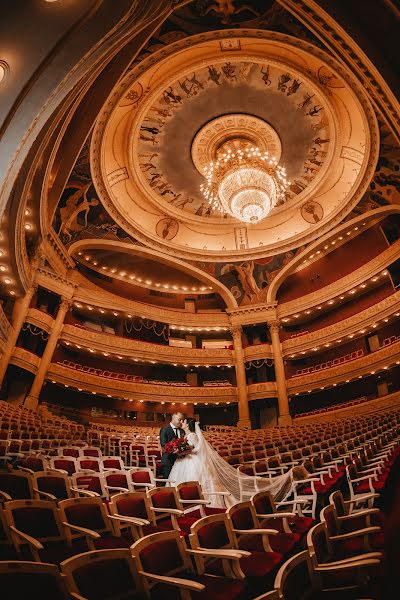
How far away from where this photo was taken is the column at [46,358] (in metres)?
12.5

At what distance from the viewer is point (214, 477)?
467 centimetres

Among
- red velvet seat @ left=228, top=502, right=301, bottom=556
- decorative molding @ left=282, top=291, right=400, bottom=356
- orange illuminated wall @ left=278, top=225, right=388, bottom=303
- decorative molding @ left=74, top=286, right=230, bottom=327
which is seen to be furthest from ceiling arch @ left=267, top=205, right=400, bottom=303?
red velvet seat @ left=228, top=502, right=301, bottom=556

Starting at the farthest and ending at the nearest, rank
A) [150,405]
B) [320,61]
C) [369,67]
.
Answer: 1. [150,405]
2. [320,61]
3. [369,67]

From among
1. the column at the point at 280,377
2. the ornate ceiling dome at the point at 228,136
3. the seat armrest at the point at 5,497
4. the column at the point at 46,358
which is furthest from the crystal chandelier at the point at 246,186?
the seat armrest at the point at 5,497

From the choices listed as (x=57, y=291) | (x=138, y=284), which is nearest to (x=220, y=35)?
(x=57, y=291)

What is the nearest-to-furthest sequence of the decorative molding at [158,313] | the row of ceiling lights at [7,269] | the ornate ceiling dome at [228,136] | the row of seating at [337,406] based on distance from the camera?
the row of ceiling lights at [7,269], the ornate ceiling dome at [228,136], the row of seating at [337,406], the decorative molding at [158,313]

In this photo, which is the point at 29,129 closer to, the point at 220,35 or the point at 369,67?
the point at 369,67

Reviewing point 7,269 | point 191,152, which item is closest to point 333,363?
point 191,152

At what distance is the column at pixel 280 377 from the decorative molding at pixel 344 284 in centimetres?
94

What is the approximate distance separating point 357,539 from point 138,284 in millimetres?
17964

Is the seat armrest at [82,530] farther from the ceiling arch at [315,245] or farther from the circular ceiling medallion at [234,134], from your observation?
the ceiling arch at [315,245]

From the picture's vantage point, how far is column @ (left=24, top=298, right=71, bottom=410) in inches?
493

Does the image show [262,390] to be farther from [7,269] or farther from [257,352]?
[7,269]

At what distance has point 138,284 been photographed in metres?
19.9
